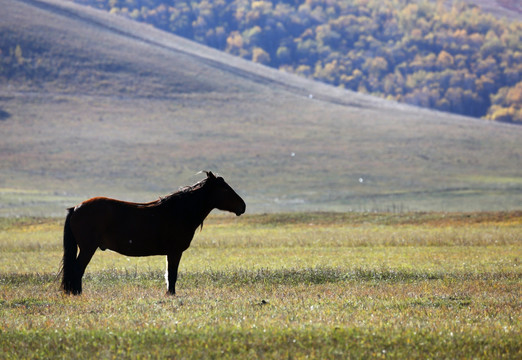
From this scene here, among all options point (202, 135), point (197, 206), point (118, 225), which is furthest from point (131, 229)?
point (202, 135)

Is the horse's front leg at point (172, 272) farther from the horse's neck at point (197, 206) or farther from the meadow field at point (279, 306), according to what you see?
the horse's neck at point (197, 206)

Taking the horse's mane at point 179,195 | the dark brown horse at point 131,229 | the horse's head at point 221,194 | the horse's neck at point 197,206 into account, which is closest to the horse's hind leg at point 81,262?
the dark brown horse at point 131,229

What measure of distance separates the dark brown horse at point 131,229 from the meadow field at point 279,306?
0.63m

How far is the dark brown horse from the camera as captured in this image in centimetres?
1327

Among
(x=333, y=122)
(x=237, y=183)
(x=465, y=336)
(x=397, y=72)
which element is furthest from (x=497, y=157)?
Result: (x=397, y=72)

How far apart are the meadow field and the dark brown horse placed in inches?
25.0

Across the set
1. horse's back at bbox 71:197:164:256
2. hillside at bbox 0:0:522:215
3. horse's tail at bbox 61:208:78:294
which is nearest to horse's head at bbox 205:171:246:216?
horse's back at bbox 71:197:164:256

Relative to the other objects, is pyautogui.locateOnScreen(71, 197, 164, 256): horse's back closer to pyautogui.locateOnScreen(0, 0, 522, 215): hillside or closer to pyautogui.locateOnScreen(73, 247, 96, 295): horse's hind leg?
pyautogui.locateOnScreen(73, 247, 96, 295): horse's hind leg

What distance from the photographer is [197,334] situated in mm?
9664

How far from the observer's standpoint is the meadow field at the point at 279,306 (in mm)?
9320

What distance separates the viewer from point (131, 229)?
13.4 metres

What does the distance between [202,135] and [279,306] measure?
256ft

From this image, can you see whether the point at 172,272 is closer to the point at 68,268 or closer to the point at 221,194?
the point at 221,194

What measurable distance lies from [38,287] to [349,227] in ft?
71.0
